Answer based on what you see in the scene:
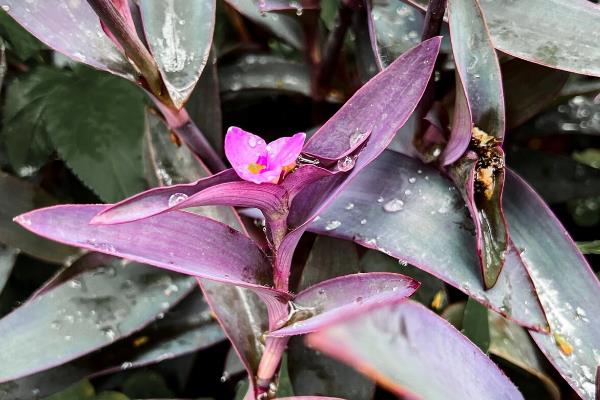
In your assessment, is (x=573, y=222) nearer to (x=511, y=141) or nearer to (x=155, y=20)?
(x=511, y=141)

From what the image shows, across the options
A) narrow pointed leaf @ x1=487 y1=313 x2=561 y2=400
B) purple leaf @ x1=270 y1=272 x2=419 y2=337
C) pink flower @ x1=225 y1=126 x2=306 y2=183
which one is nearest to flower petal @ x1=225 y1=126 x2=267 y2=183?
pink flower @ x1=225 y1=126 x2=306 y2=183

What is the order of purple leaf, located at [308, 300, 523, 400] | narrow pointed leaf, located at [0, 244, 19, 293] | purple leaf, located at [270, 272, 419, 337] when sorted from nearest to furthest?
purple leaf, located at [308, 300, 523, 400], purple leaf, located at [270, 272, 419, 337], narrow pointed leaf, located at [0, 244, 19, 293]

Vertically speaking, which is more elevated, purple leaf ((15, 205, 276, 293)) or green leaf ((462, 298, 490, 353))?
purple leaf ((15, 205, 276, 293))

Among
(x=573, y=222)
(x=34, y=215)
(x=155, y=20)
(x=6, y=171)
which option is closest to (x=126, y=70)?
(x=155, y=20)

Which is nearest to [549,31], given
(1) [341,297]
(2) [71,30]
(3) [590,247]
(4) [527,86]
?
(4) [527,86]

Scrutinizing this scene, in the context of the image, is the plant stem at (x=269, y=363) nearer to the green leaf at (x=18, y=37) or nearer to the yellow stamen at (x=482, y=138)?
the yellow stamen at (x=482, y=138)

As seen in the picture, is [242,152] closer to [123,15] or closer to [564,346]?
[123,15]

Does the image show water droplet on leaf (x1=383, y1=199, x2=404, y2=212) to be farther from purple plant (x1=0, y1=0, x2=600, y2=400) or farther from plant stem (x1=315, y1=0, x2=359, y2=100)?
plant stem (x1=315, y1=0, x2=359, y2=100)

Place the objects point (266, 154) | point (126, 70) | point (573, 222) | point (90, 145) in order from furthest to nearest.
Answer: point (573, 222) < point (90, 145) < point (126, 70) < point (266, 154)
